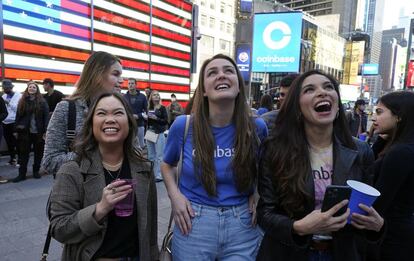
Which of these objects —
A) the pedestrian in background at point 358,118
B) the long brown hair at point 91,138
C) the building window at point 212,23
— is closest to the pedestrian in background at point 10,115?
the long brown hair at point 91,138

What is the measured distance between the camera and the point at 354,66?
266 feet

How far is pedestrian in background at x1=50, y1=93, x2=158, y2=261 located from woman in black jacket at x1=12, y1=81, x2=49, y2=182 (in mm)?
5402

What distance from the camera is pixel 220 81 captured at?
211 centimetres

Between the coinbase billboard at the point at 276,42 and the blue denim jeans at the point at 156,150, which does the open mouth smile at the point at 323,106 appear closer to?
the blue denim jeans at the point at 156,150

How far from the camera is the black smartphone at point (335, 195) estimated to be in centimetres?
149

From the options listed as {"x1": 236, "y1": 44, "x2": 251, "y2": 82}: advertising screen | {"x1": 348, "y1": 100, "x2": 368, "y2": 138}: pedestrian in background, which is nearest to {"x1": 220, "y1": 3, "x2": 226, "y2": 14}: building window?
{"x1": 236, "y1": 44, "x2": 251, "y2": 82}: advertising screen

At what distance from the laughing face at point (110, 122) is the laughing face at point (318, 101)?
1.06m

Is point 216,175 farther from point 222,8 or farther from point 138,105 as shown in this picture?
point 222,8

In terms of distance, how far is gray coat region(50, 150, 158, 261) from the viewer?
1750 mm

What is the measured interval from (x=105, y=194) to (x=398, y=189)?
1788 millimetres

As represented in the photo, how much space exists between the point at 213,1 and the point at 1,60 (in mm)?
42722

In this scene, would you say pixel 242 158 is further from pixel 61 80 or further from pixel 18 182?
pixel 61 80

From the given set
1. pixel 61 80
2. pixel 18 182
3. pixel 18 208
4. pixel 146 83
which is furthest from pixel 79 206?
pixel 146 83

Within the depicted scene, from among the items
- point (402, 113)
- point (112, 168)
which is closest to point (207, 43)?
point (402, 113)
